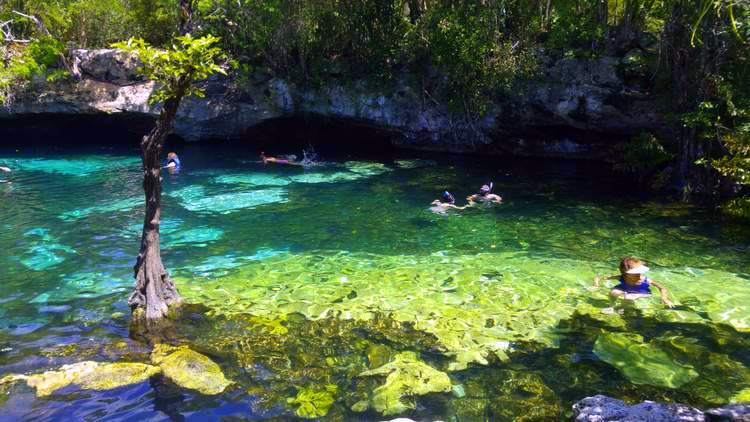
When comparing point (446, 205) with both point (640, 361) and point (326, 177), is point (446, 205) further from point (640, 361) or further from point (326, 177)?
point (640, 361)

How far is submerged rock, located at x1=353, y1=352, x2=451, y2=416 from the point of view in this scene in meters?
6.17

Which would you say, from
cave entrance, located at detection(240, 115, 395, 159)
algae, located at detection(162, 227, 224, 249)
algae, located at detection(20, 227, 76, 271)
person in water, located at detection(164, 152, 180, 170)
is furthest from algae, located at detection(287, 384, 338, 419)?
cave entrance, located at detection(240, 115, 395, 159)

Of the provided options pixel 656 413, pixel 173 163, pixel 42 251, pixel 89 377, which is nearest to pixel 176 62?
pixel 89 377

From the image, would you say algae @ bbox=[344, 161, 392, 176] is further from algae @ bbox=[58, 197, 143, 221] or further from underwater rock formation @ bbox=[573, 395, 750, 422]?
underwater rock formation @ bbox=[573, 395, 750, 422]

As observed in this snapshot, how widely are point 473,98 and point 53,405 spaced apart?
19226mm

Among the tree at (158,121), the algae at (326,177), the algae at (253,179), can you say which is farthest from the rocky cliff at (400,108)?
the tree at (158,121)

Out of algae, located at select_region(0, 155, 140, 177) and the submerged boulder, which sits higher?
algae, located at select_region(0, 155, 140, 177)

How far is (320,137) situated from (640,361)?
23.5 meters

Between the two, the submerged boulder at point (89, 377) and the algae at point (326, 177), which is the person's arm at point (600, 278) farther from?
the algae at point (326, 177)

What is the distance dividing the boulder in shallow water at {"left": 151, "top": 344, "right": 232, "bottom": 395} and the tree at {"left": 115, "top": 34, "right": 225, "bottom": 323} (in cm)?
100

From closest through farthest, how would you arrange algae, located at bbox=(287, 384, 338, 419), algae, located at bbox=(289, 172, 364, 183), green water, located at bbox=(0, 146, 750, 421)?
algae, located at bbox=(287, 384, 338, 419) < green water, located at bbox=(0, 146, 750, 421) < algae, located at bbox=(289, 172, 364, 183)

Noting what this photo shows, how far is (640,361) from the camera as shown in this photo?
7.08 meters

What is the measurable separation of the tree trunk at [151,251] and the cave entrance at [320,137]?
17570 mm

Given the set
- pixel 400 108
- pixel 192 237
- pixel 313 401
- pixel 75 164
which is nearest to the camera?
pixel 313 401
